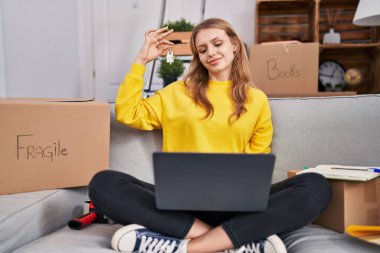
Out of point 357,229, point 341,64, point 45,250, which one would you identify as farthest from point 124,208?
point 341,64

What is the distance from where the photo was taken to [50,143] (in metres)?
1.16

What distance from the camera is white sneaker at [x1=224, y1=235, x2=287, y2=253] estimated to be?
0.88m

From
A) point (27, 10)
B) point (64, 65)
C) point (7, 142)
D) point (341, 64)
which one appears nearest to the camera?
point (7, 142)

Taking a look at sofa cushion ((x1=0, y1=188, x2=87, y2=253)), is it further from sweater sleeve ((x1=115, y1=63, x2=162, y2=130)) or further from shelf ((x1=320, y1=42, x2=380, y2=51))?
shelf ((x1=320, y1=42, x2=380, y2=51))

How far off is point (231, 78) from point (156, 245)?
2.34ft

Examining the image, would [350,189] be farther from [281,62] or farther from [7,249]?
[281,62]

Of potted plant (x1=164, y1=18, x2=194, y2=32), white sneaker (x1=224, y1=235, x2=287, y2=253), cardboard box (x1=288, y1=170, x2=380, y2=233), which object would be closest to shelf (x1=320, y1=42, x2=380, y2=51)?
potted plant (x1=164, y1=18, x2=194, y2=32)

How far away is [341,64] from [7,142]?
267cm

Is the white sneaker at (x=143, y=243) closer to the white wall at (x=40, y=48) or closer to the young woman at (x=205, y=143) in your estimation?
the young woman at (x=205, y=143)

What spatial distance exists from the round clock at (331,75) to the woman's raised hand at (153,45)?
185 cm

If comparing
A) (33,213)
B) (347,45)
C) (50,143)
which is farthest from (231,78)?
(347,45)

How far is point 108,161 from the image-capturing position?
50.3 inches

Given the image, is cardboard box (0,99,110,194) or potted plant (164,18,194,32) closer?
cardboard box (0,99,110,194)

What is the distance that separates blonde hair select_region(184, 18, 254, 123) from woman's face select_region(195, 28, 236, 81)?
0.08 ft
